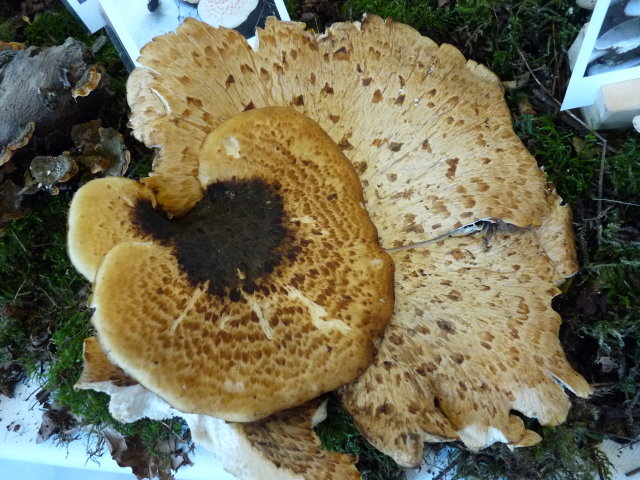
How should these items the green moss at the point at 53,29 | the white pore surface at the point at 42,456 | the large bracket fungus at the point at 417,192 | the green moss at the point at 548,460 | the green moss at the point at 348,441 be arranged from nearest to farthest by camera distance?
the large bracket fungus at the point at 417,192 < the green moss at the point at 548,460 < the green moss at the point at 348,441 < the white pore surface at the point at 42,456 < the green moss at the point at 53,29

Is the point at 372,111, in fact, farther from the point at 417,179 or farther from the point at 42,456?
the point at 42,456

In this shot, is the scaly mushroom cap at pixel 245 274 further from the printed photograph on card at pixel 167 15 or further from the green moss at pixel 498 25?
the green moss at pixel 498 25

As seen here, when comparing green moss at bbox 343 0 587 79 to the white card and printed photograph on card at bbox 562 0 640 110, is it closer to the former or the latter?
printed photograph on card at bbox 562 0 640 110

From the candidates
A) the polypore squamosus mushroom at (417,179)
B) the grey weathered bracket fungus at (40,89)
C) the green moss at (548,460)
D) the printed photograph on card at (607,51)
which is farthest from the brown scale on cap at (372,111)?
the green moss at (548,460)

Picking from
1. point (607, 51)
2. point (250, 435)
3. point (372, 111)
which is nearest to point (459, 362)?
point (250, 435)

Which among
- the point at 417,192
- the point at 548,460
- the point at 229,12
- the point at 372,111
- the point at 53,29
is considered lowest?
the point at 548,460

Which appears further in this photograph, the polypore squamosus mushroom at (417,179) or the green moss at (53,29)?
the green moss at (53,29)
